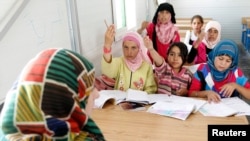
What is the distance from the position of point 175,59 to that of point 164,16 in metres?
1.04

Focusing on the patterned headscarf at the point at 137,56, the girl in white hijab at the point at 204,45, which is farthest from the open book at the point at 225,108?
the girl in white hijab at the point at 204,45

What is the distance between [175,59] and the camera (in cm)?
199

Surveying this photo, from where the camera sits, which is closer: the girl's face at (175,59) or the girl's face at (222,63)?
the girl's face at (222,63)

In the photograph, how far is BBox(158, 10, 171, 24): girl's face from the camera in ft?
9.46

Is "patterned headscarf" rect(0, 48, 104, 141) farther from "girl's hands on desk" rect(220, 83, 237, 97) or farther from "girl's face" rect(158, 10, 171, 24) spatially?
"girl's face" rect(158, 10, 171, 24)

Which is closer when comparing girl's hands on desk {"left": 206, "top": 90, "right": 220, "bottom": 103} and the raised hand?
girl's hands on desk {"left": 206, "top": 90, "right": 220, "bottom": 103}

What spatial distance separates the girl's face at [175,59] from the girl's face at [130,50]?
0.27 meters

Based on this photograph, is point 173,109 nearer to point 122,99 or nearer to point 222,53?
point 122,99

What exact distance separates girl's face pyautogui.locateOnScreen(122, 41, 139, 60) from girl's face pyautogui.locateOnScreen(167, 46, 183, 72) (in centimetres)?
27

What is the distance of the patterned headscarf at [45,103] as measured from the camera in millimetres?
629

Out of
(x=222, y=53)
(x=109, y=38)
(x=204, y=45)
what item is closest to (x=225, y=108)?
(x=222, y=53)

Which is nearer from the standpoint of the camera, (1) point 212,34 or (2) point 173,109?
(2) point 173,109

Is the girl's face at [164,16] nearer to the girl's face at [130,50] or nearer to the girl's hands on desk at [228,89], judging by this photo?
the girl's face at [130,50]

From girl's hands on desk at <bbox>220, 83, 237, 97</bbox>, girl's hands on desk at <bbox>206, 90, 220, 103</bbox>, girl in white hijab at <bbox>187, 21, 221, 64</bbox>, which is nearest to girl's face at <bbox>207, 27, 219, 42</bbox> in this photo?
girl in white hijab at <bbox>187, 21, 221, 64</bbox>
